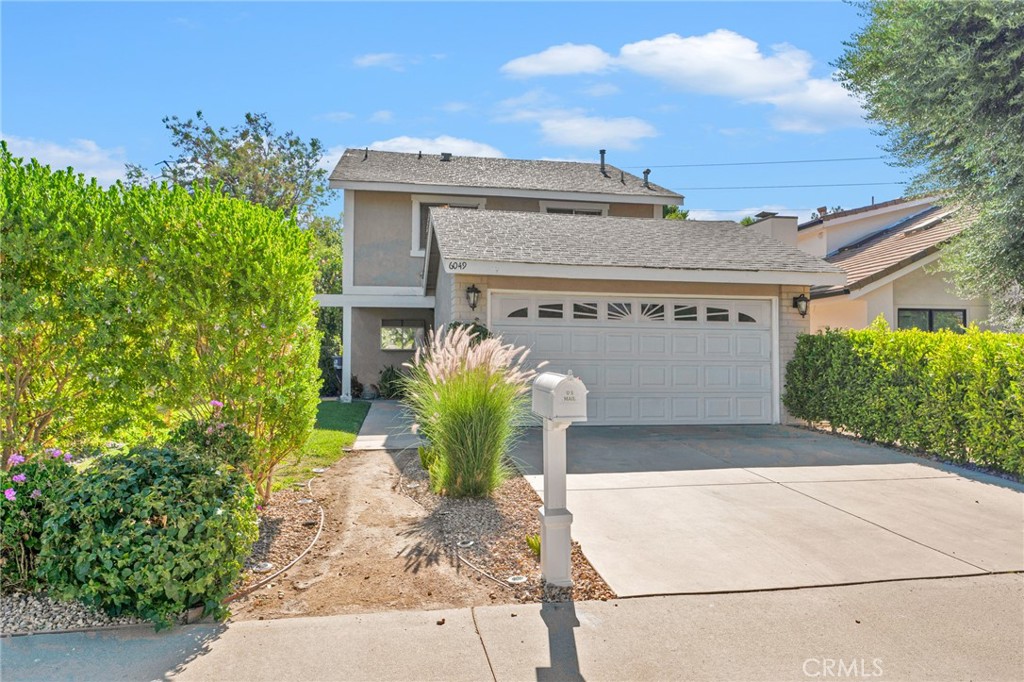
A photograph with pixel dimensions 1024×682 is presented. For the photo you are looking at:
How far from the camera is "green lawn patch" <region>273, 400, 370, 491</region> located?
7.13 meters

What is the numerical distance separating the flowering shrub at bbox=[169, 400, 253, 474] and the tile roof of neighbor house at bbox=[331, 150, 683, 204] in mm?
12083

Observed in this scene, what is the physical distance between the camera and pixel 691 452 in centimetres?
857

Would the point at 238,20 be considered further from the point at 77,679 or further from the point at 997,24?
the point at 997,24

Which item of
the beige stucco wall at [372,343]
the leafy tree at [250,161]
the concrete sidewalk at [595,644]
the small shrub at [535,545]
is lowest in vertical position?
the concrete sidewalk at [595,644]

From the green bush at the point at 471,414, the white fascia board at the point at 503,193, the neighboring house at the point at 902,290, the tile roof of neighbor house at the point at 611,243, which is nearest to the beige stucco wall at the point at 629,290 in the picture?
the tile roof of neighbor house at the point at 611,243

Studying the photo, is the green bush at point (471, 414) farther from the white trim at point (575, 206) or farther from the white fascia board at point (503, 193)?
the white trim at point (575, 206)

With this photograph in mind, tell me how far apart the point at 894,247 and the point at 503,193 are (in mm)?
10005

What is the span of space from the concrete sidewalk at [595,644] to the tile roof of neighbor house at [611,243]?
709 cm

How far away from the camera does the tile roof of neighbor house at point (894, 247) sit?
44.6 feet

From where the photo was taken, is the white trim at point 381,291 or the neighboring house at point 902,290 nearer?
the neighboring house at point 902,290

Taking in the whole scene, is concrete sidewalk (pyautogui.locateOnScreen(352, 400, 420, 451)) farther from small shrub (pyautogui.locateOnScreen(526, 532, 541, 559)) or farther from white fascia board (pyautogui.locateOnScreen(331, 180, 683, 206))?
white fascia board (pyautogui.locateOnScreen(331, 180, 683, 206))

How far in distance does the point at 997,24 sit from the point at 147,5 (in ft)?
35.0

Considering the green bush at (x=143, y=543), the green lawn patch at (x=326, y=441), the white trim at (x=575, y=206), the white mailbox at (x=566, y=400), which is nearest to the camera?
the green bush at (x=143, y=543)

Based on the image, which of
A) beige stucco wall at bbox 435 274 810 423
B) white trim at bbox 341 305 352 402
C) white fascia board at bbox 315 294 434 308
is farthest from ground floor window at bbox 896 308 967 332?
white trim at bbox 341 305 352 402
